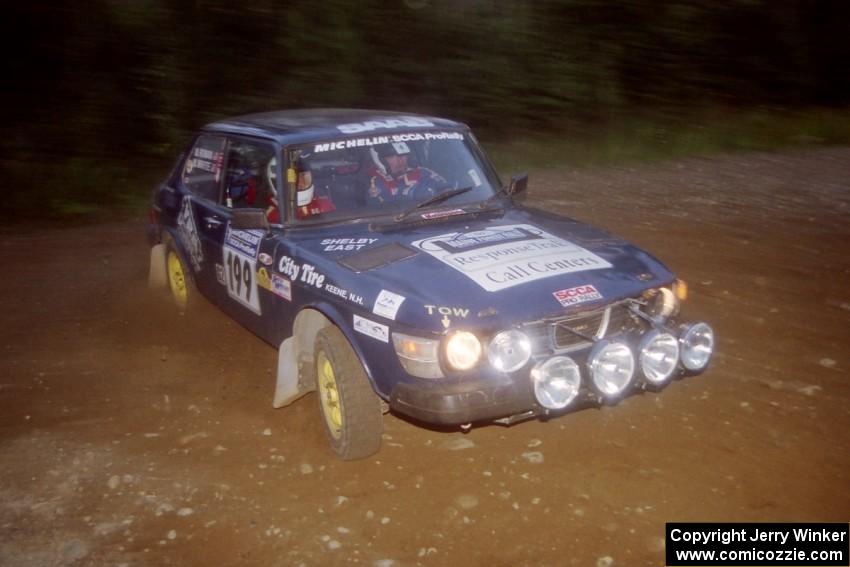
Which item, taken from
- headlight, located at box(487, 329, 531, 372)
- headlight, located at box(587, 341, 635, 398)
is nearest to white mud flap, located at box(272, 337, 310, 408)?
headlight, located at box(487, 329, 531, 372)

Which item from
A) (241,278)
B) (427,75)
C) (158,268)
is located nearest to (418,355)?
(241,278)

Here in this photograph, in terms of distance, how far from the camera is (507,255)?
4.50 meters

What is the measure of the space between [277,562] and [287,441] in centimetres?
118

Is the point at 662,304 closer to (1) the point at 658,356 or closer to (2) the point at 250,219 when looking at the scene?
(1) the point at 658,356

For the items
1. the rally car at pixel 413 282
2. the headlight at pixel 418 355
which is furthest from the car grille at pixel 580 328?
the headlight at pixel 418 355

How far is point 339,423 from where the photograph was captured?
463 centimetres

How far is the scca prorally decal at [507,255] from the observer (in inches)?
169

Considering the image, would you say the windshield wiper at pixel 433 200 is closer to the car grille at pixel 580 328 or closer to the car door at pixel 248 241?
the car door at pixel 248 241

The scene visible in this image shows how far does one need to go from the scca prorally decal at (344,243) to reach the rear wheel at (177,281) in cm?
221

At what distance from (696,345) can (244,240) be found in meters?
2.69

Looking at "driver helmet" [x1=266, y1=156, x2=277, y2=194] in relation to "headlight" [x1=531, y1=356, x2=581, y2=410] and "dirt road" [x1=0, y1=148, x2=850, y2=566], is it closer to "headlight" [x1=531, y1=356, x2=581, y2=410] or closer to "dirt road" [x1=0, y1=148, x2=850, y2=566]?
"dirt road" [x1=0, y1=148, x2=850, y2=566]

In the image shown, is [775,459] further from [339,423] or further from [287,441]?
[287,441]

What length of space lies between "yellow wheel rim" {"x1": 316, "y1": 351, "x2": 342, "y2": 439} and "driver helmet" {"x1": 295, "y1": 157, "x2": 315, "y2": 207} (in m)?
0.99

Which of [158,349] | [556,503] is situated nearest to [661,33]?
[158,349]
